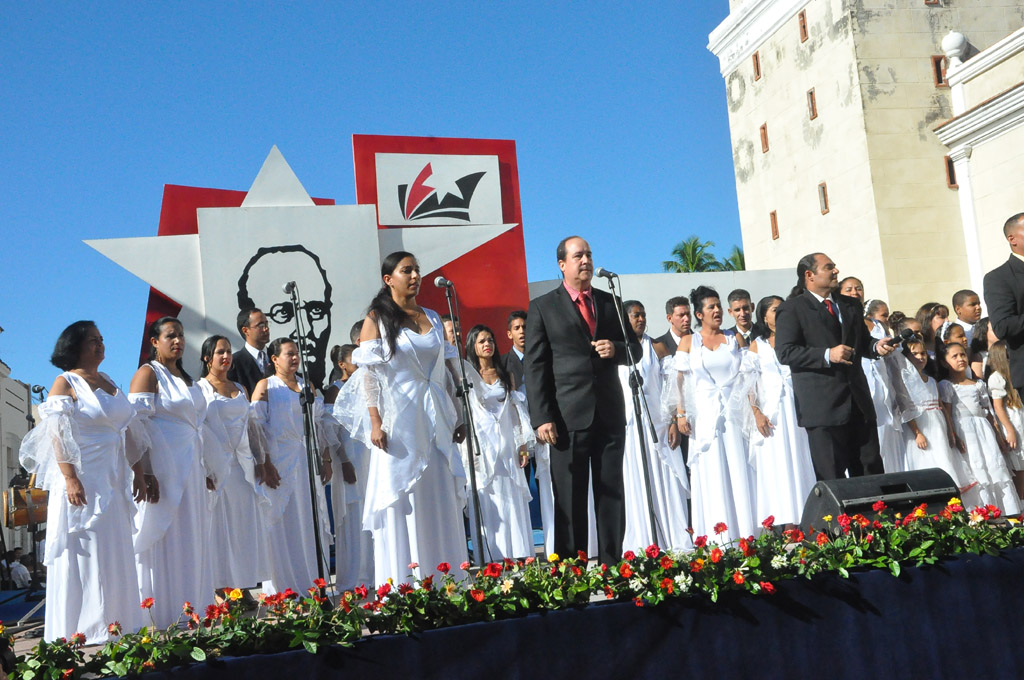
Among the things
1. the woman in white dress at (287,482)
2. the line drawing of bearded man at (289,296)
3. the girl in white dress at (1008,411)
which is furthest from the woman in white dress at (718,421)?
the line drawing of bearded man at (289,296)

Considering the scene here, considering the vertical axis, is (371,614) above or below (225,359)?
below

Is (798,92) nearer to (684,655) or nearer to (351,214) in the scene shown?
(351,214)

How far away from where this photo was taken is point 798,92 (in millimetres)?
30141

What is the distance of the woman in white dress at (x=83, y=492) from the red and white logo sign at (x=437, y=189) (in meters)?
8.33

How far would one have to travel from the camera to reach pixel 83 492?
18.6 feet

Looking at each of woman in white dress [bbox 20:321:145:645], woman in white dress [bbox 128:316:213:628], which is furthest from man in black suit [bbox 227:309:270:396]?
woman in white dress [bbox 20:321:145:645]

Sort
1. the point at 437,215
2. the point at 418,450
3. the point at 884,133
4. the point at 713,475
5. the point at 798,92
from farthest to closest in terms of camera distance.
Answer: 1. the point at 798,92
2. the point at 884,133
3. the point at 437,215
4. the point at 713,475
5. the point at 418,450

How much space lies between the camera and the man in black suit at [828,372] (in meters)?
6.12

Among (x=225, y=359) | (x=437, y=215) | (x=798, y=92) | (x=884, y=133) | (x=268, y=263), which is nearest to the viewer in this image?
(x=225, y=359)

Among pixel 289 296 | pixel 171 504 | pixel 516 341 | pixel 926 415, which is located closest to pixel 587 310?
pixel 171 504

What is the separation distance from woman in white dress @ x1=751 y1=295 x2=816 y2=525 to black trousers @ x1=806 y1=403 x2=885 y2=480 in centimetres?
161

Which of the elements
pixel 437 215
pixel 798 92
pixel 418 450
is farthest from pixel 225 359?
pixel 798 92

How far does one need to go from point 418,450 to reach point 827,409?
2.53m

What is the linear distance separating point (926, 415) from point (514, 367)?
3.56 m
